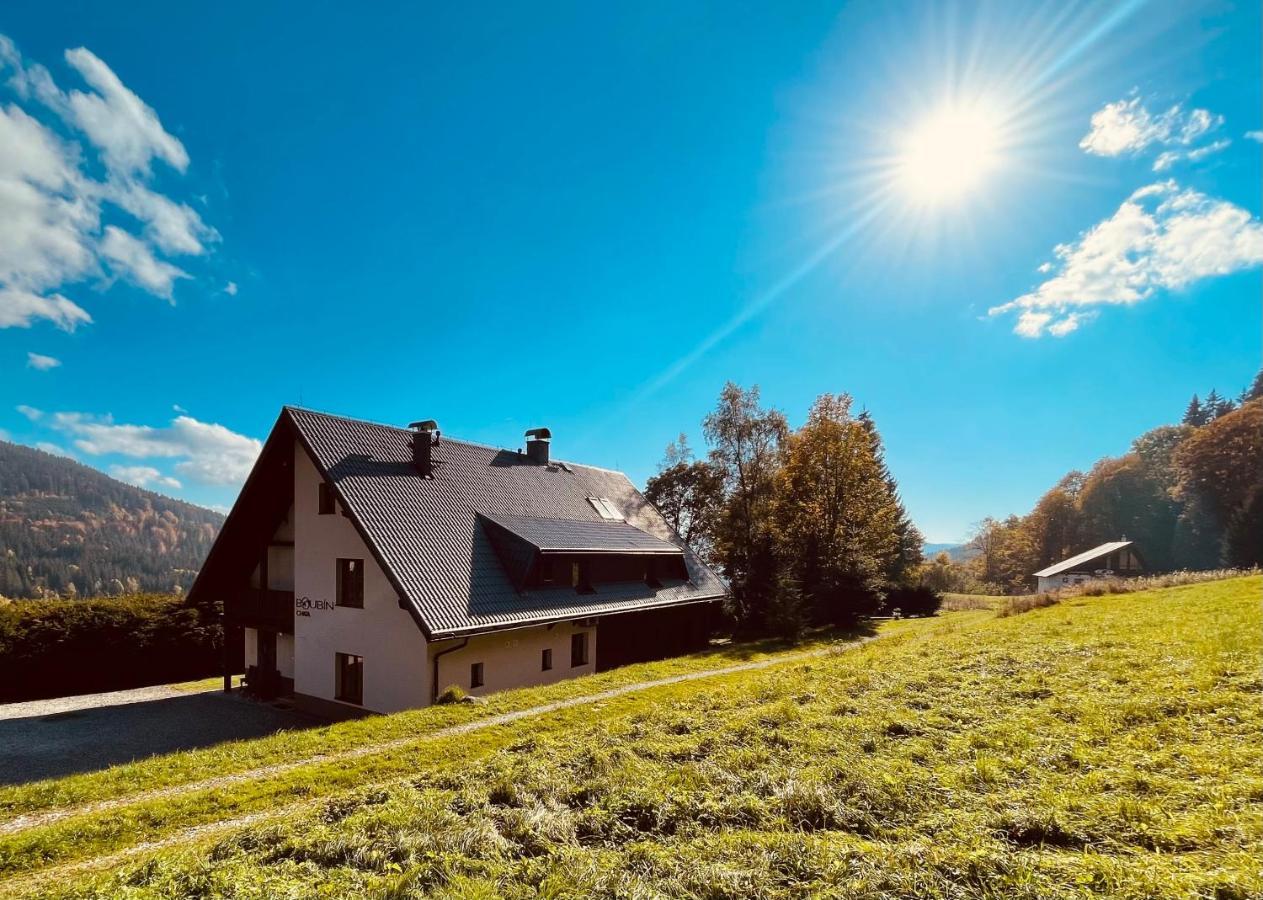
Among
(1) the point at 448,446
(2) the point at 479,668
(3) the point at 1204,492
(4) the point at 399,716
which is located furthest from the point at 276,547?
(3) the point at 1204,492

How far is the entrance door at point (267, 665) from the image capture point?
18.9m

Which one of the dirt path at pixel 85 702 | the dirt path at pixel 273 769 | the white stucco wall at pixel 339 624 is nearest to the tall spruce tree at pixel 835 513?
the dirt path at pixel 273 769

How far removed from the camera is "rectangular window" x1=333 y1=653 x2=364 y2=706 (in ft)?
52.8

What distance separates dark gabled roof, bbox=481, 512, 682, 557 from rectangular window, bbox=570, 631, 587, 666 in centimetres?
279

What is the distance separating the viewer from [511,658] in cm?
1634

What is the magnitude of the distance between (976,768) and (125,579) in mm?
200635

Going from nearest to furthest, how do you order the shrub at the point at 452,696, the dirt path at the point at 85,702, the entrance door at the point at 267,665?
the shrub at the point at 452,696, the dirt path at the point at 85,702, the entrance door at the point at 267,665

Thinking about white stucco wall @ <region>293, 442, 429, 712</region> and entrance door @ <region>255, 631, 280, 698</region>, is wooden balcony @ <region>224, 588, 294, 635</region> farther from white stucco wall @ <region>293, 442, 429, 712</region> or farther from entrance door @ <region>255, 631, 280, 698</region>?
white stucco wall @ <region>293, 442, 429, 712</region>

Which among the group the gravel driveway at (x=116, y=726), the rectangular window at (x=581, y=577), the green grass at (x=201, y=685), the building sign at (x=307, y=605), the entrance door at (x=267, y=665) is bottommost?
the green grass at (x=201, y=685)

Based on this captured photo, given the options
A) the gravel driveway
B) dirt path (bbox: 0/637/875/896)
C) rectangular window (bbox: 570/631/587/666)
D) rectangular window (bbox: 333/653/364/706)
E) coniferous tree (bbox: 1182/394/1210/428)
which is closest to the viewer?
dirt path (bbox: 0/637/875/896)

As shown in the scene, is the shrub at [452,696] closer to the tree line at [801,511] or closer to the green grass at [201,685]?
the green grass at [201,685]

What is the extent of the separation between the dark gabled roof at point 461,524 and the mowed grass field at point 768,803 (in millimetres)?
5580

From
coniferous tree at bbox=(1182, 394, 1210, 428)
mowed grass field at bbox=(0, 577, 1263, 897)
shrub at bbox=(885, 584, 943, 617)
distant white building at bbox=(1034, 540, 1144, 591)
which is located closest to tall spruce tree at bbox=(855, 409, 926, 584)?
shrub at bbox=(885, 584, 943, 617)

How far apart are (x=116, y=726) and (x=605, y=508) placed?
1692cm
